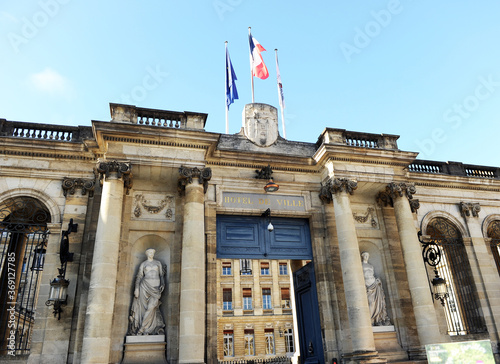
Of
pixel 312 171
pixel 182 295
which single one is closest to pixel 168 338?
pixel 182 295

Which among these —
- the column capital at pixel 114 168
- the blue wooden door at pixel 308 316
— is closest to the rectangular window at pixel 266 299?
the blue wooden door at pixel 308 316

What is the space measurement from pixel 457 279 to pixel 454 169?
3.90m

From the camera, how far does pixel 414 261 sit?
34.4ft

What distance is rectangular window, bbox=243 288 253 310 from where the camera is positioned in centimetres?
2858

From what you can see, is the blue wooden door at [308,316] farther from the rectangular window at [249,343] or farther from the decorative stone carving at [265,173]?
the rectangular window at [249,343]

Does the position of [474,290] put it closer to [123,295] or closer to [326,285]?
[326,285]

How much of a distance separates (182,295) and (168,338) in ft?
3.80

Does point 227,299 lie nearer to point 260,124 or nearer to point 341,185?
point 260,124

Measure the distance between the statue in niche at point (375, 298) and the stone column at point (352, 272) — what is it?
1032mm

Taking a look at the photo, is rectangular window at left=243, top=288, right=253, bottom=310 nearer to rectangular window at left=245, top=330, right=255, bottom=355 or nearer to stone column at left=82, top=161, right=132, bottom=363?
rectangular window at left=245, top=330, right=255, bottom=355

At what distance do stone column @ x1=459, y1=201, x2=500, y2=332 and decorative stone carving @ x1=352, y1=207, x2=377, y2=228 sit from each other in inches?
149

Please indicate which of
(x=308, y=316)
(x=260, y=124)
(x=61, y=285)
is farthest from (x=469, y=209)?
(x=61, y=285)

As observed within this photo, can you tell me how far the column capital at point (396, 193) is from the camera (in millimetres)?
11195

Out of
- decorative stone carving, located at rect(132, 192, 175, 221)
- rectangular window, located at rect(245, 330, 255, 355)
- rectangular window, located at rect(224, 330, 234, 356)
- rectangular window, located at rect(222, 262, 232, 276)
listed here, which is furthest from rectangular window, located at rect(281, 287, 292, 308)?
decorative stone carving, located at rect(132, 192, 175, 221)
